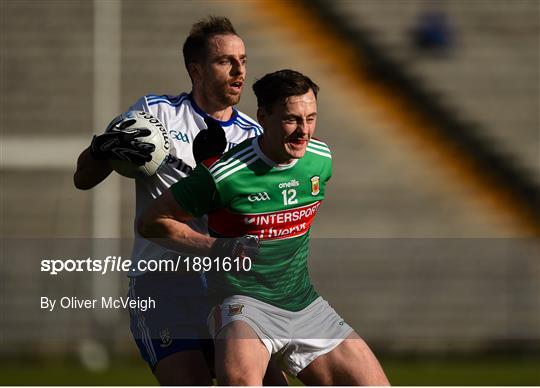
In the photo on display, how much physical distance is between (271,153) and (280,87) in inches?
12.3

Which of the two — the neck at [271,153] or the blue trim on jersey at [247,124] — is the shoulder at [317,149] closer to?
the neck at [271,153]

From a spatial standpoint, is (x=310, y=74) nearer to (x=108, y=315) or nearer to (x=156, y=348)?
(x=108, y=315)

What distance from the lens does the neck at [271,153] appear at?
15.3 feet

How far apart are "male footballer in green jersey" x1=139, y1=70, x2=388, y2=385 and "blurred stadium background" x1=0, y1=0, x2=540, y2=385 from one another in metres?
5.90

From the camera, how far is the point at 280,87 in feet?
15.0

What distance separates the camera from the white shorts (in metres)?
4.53

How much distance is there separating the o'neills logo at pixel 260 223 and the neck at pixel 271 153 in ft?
0.78

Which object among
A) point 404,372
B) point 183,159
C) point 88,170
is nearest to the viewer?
point 88,170

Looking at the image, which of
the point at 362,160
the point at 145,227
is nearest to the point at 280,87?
the point at 145,227

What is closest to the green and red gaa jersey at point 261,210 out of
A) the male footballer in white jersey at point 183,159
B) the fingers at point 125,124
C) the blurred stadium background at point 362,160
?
the male footballer in white jersey at point 183,159

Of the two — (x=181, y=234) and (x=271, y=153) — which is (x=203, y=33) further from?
(x=181, y=234)

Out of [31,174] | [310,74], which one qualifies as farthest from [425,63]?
[31,174]

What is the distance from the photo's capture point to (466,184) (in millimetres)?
12719

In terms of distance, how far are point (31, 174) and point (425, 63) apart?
5.04m
